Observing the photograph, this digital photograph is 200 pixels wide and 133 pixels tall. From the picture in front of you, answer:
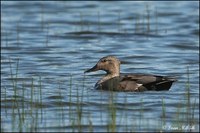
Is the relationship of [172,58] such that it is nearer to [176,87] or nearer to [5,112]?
[176,87]

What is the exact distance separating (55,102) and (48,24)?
9739mm

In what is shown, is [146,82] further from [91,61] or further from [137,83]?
[91,61]

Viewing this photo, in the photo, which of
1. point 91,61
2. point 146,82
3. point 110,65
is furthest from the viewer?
point 91,61

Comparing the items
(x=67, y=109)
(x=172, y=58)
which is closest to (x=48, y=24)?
(x=172, y=58)

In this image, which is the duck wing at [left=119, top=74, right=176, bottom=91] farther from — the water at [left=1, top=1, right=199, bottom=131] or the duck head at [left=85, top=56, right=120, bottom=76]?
the duck head at [left=85, top=56, right=120, bottom=76]

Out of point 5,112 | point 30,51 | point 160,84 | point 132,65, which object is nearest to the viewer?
point 5,112

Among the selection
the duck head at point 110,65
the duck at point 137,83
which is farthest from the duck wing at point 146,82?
the duck head at point 110,65

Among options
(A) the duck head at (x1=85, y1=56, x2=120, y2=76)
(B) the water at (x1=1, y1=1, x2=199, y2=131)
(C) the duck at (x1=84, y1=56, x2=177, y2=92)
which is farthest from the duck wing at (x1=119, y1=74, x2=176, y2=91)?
(A) the duck head at (x1=85, y1=56, x2=120, y2=76)

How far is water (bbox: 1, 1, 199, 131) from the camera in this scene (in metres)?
11.5

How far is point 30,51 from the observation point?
1922cm

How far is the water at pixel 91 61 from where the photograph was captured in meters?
11.5

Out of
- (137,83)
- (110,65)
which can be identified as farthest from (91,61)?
(137,83)

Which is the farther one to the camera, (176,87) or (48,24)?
(48,24)

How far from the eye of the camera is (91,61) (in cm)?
1803
